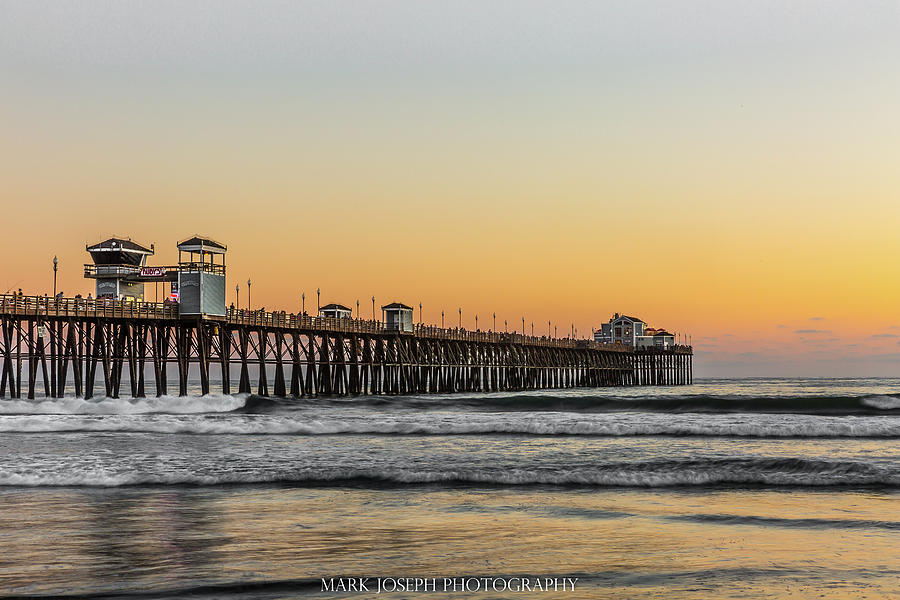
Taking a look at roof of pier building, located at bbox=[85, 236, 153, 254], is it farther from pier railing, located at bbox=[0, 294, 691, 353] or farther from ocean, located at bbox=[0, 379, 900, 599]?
ocean, located at bbox=[0, 379, 900, 599]

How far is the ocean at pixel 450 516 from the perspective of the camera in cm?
916

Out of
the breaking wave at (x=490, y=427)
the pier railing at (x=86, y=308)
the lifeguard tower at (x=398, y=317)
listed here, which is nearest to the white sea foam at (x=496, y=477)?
the breaking wave at (x=490, y=427)

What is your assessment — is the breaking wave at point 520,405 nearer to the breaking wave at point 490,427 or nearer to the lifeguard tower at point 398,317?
the breaking wave at point 490,427

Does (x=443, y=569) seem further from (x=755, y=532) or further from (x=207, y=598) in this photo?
(x=755, y=532)

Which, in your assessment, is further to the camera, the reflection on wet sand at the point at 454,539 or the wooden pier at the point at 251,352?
the wooden pier at the point at 251,352

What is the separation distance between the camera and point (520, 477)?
17016mm

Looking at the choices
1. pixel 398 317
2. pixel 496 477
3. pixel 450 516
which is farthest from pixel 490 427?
pixel 398 317

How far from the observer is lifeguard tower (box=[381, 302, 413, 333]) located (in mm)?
73500

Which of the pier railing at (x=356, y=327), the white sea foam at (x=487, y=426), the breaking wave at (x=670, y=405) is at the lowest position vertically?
the breaking wave at (x=670, y=405)

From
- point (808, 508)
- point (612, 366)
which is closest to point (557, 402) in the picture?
point (808, 508)

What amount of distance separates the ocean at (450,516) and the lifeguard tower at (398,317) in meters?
45.7

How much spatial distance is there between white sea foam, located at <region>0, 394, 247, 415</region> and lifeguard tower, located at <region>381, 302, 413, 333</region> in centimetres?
2549

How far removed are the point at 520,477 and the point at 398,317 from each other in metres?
57.1

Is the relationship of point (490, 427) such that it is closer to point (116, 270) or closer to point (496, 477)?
point (496, 477)
